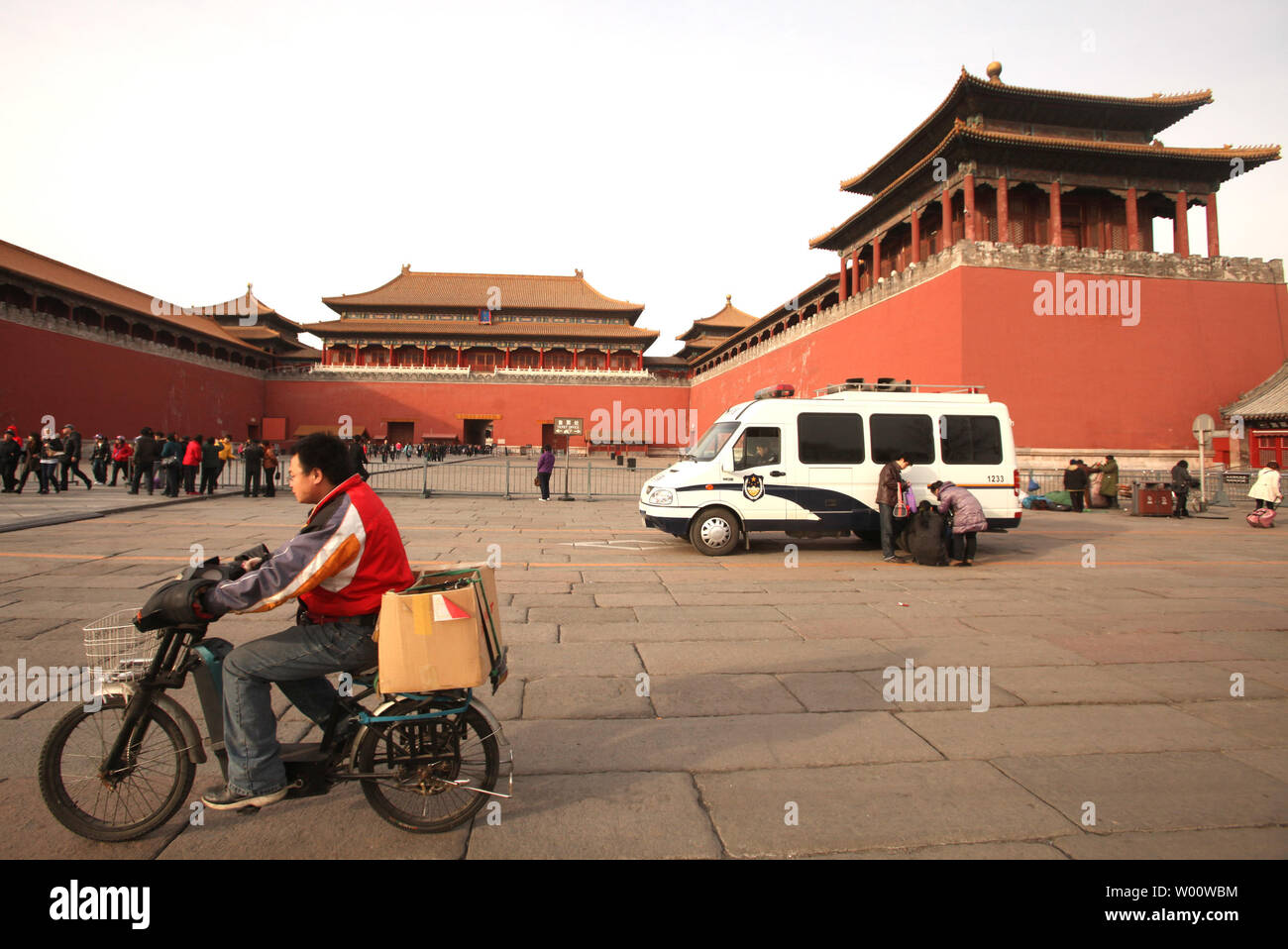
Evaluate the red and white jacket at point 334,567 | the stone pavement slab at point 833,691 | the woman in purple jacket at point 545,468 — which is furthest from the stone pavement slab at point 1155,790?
the woman in purple jacket at point 545,468

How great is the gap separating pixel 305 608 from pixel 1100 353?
2043cm

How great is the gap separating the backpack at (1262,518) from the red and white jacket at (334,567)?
1493cm

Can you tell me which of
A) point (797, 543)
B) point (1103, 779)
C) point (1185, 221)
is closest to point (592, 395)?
point (1185, 221)

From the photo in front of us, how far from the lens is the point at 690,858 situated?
84.6 inches

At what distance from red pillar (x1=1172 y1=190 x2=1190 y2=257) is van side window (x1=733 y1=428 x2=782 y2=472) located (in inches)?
705

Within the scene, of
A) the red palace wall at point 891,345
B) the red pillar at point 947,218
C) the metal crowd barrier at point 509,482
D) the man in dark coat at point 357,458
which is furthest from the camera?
the red pillar at point 947,218

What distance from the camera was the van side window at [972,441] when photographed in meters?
8.59

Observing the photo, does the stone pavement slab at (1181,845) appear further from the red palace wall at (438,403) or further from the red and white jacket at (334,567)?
the red palace wall at (438,403)

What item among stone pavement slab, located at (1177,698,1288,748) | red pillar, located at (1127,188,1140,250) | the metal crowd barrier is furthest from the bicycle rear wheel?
red pillar, located at (1127,188,1140,250)

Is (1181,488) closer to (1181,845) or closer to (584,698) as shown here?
(1181,845)

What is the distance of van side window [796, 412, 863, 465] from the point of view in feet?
27.5
